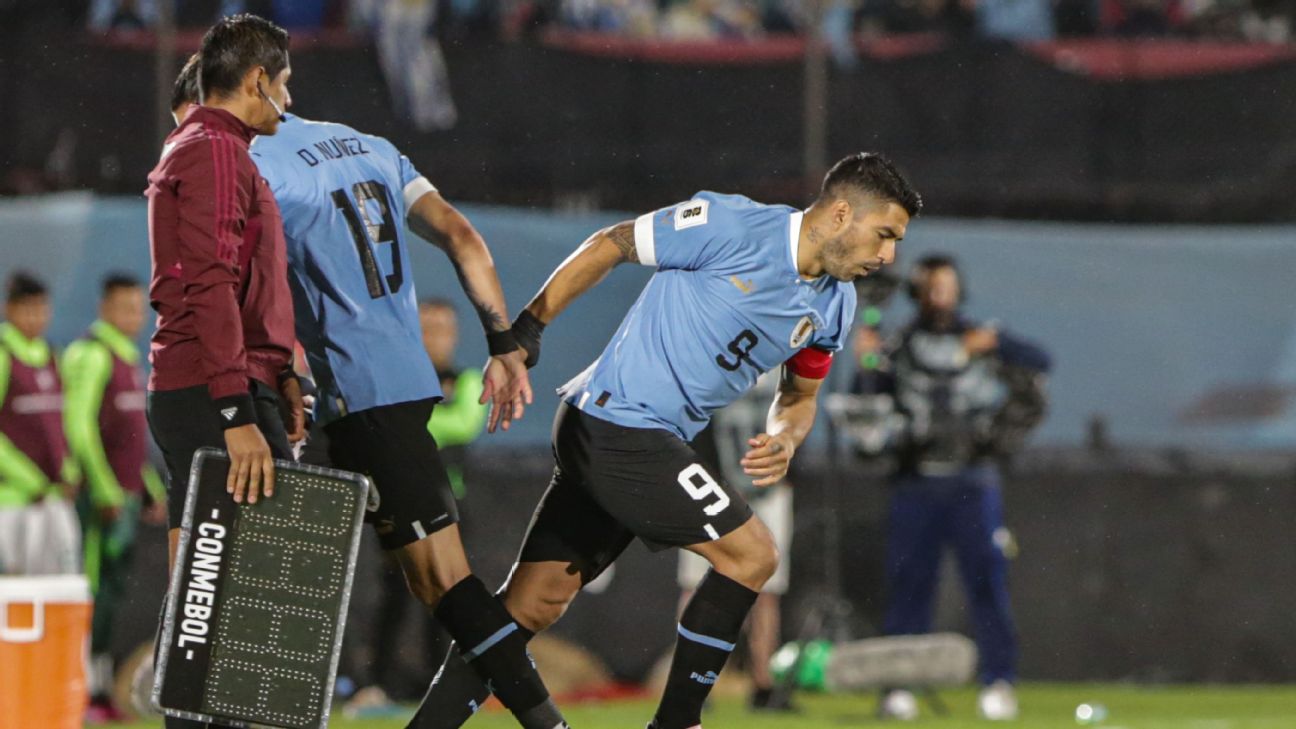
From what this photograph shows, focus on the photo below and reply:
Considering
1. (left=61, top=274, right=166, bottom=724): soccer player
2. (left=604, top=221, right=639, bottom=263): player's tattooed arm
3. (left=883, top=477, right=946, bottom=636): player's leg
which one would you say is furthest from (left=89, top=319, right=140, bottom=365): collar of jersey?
(left=604, top=221, right=639, bottom=263): player's tattooed arm

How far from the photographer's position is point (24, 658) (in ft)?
18.2

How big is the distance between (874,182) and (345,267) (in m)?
1.43

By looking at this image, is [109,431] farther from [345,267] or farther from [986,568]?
[345,267]

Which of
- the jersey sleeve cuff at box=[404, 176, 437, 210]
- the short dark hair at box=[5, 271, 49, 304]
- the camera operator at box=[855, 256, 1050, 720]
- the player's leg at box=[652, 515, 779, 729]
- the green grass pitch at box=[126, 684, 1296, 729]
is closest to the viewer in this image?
the player's leg at box=[652, 515, 779, 729]

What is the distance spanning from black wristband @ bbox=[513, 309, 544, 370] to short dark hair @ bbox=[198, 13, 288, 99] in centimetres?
97

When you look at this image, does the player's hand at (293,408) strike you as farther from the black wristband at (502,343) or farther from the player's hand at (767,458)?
the player's hand at (767,458)

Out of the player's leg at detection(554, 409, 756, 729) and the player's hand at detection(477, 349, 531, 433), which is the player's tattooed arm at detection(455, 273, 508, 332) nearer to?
the player's hand at detection(477, 349, 531, 433)

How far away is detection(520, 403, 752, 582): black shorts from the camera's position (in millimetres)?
5215

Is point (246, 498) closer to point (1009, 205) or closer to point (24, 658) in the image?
point (24, 658)

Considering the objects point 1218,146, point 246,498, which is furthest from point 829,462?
point 246,498

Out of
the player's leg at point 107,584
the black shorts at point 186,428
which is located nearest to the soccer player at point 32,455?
the player's leg at point 107,584

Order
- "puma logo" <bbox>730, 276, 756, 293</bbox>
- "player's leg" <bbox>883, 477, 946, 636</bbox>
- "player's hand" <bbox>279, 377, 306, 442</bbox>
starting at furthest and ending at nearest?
"player's leg" <bbox>883, 477, 946, 636</bbox>
"puma logo" <bbox>730, 276, 756, 293</bbox>
"player's hand" <bbox>279, 377, 306, 442</bbox>

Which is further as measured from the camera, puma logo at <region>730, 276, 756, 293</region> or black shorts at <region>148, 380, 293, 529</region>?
puma logo at <region>730, 276, 756, 293</region>

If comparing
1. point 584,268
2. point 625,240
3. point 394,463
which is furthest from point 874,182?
point 394,463
